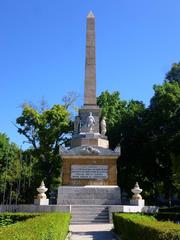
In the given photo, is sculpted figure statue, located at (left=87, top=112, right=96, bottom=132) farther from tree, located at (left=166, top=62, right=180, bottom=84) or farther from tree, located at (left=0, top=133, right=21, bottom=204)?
tree, located at (left=0, top=133, right=21, bottom=204)

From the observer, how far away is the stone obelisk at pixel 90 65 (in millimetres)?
28328

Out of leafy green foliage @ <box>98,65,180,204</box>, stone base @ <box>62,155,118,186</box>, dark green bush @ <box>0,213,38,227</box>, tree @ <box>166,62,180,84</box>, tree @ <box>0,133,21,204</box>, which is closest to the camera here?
dark green bush @ <box>0,213,38,227</box>

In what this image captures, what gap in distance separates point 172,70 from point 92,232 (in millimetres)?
27729

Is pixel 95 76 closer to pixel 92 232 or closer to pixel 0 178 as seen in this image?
pixel 92 232

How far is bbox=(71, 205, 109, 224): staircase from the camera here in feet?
69.0

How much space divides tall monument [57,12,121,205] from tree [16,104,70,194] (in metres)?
12.4

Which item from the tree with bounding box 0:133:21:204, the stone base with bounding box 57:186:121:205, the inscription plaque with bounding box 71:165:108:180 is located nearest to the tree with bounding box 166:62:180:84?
the inscription plaque with bounding box 71:165:108:180

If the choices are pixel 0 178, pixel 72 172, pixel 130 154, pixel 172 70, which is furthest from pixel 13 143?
pixel 72 172

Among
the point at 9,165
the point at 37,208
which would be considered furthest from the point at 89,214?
the point at 9,165

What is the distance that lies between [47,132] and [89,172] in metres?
15.5

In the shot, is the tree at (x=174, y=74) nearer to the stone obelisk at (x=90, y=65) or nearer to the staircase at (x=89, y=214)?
the stone obelisk at (x=90, y=65)

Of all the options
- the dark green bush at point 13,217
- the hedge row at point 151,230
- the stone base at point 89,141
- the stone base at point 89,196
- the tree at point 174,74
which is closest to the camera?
the hedge row at point 151,230

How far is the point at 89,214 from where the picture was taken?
21625 millimetres

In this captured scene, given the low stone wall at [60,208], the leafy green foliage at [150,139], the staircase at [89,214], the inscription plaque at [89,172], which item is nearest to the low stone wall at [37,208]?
the low stone wall at [60,208]
